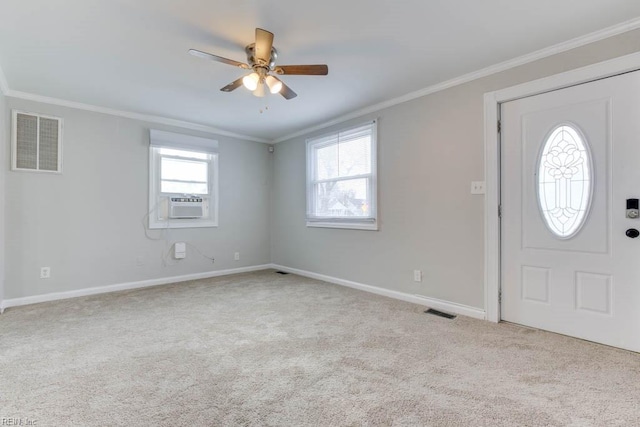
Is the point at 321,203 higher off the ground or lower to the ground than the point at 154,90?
Result: lower

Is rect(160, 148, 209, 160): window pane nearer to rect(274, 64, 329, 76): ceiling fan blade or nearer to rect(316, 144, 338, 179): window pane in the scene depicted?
rect(316, 144, 338, 179): window pane

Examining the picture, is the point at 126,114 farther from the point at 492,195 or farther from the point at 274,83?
the point at 492,195

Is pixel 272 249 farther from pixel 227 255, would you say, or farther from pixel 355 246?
pixel 355 246

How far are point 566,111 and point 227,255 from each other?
469 centimetres

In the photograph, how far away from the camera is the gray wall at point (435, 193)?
3006mm

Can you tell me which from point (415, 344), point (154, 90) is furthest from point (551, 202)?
point (154, 90)

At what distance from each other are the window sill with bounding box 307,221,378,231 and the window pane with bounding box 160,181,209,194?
5.79 ft

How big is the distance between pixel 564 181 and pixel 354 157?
238cm

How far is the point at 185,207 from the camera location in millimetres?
4660

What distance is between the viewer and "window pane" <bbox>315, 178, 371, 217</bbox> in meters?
4.20

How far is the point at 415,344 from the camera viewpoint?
96.7 inches

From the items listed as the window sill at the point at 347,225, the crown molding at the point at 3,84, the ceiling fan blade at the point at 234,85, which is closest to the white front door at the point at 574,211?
the window sill at the point at 347,225

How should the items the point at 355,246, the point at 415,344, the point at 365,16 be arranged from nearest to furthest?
→ 1. the point at 365,16
2. the point at 415,344
3. the point at 355,246
